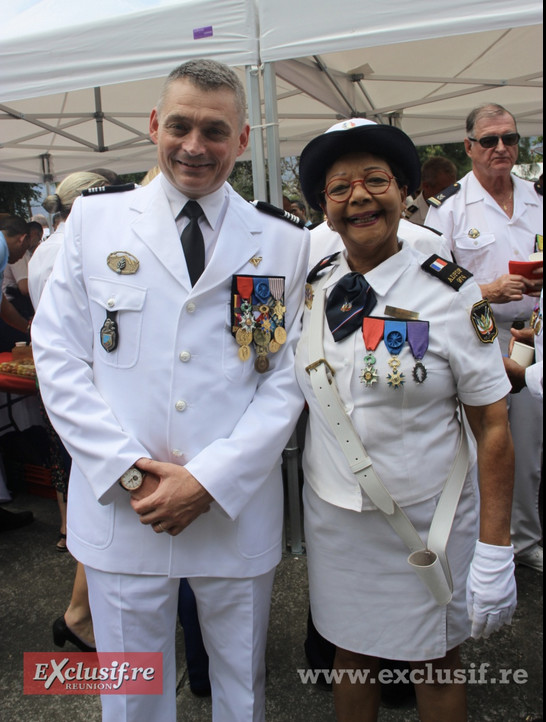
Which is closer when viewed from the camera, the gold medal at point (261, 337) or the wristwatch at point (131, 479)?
the wristwatch at point (131, 479)

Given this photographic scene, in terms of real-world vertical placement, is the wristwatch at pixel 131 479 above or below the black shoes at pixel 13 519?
above

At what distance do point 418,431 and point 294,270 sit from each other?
583 millimetres

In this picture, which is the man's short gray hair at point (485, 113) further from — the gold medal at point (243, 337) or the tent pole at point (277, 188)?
the gold medal at point (243, 337)

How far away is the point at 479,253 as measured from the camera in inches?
121

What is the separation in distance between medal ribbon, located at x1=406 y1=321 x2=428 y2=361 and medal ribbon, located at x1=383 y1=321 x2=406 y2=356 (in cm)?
2

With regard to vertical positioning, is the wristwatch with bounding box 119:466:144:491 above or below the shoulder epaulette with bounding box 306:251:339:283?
below

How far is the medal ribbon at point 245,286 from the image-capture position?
5.29ft

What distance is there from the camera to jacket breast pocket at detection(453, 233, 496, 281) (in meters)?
3.05

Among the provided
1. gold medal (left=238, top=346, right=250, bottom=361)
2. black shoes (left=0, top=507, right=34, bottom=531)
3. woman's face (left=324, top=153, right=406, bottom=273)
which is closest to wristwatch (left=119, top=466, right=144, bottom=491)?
gold medal (left=238, top=346, right=250, bottom=361)

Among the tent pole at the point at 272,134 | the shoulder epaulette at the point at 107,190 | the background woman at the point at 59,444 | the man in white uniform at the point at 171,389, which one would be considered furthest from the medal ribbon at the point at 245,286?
the tent pole at the point at 272,134

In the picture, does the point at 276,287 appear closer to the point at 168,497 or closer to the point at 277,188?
the point at 168,497

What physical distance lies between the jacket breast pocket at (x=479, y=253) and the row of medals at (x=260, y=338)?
1.76 metres

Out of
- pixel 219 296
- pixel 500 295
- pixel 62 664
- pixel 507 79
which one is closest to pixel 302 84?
pixel 500 295

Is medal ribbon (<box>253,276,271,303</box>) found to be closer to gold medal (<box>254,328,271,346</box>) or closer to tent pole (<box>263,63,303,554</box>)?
gold medal (<box>254,328,271,346</box>)
